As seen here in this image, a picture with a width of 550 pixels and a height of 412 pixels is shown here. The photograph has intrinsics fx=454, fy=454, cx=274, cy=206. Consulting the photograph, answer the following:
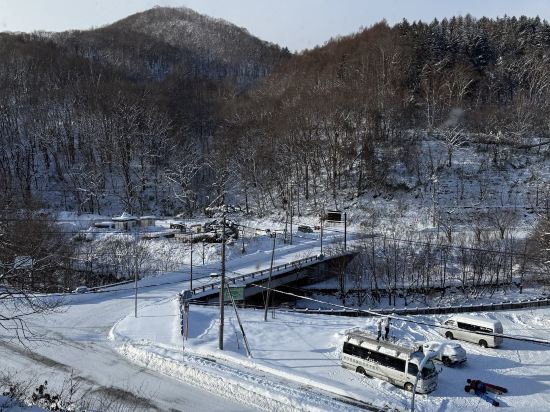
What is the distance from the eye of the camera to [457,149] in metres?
59.5

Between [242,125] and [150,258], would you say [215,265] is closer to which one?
[150,258]

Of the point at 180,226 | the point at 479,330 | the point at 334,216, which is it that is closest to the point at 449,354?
the point at 479,330

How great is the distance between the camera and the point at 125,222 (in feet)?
167

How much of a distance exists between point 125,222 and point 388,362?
128ft

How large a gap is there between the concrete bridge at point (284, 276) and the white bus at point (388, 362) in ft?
39.7

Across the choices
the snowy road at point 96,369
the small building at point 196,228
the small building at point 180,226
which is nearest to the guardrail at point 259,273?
the snowy road at point 96,369

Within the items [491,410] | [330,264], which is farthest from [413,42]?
[491,410]

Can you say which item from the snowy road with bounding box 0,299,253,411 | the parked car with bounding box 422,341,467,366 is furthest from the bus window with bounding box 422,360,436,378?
the snowy road with bounding box 0,299,253,411

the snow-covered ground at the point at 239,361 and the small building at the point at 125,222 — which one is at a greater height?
the small building at the point at 125,222

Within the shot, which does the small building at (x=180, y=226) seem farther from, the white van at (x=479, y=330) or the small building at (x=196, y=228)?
the white van at (x=479, y=330)

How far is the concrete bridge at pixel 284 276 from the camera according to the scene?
3169 cm

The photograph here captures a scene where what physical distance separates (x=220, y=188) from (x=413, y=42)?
3913cm

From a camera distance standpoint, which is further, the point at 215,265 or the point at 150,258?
the point at 150,258

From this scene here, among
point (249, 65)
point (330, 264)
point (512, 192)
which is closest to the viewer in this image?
point (330, 264)
